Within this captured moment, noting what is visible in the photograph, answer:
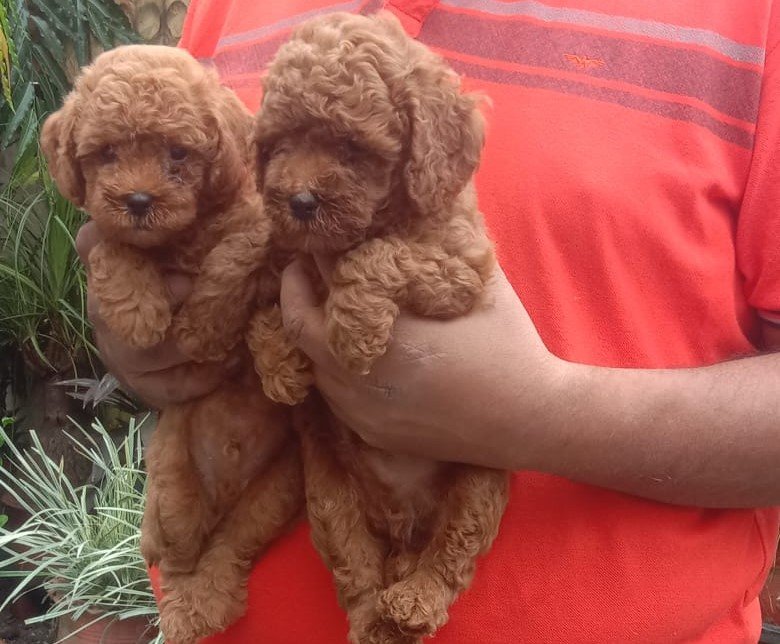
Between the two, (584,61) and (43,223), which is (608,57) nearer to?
(584,61)

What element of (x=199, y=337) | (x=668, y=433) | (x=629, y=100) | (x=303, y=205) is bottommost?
(x=199, y=337)

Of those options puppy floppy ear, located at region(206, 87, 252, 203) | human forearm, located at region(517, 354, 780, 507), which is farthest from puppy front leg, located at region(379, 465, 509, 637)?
puppy floppy ear, located at region(206, 87, 252, 203)

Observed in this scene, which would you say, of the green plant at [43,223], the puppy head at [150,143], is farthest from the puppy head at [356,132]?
the green plant at [43,223]

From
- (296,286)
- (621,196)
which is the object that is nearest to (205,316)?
(296,286)

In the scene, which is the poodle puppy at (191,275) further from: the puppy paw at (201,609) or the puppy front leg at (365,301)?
the puppy front leg at (365,301)

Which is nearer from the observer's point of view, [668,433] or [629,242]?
[668,433]

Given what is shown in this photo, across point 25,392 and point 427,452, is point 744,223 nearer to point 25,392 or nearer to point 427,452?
point 427,452

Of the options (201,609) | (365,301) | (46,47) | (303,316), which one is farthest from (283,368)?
(46,47)
